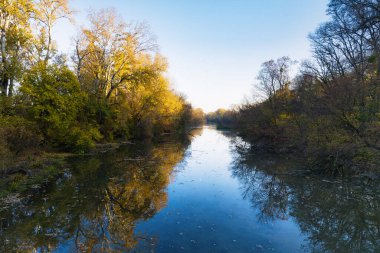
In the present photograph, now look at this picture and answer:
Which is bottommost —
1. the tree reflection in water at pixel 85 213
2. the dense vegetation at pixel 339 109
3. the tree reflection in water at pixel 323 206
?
the tree reflection in water at pixel 323 206

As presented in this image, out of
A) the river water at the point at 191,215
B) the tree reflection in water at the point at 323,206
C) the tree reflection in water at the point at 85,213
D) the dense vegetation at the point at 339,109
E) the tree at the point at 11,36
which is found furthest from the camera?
the tree at the point at 11,36

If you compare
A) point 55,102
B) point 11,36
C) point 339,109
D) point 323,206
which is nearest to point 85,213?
point 323,206

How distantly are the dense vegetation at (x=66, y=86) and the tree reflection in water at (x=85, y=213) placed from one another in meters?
4.11

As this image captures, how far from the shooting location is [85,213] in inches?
268

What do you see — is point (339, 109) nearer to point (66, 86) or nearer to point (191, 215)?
point (191, 215)

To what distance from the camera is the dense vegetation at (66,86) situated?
14281mm

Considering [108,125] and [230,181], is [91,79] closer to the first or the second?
[108,125]

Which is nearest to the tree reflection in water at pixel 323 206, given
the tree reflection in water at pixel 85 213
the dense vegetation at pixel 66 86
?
the tree reflection in water at pixel 85 213

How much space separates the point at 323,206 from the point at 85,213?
8.76 meters

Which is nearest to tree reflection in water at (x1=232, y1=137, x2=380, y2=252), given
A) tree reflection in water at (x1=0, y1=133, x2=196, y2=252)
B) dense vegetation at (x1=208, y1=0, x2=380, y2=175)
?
dense vegetation at (x1=208, y1=0, x2=380, y2=175)

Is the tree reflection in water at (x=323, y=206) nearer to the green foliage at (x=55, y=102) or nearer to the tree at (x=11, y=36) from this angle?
the green foliage at (x=55, y=102)

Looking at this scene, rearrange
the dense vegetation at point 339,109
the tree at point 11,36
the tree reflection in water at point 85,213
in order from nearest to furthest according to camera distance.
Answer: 1. the tree reflection in water at point 85,213
2. the dense vegetation at point 339,109
3. the tree at point 11,36

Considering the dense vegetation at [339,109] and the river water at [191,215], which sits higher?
the dense vegetation at [339,109]

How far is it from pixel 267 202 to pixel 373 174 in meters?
7.30
